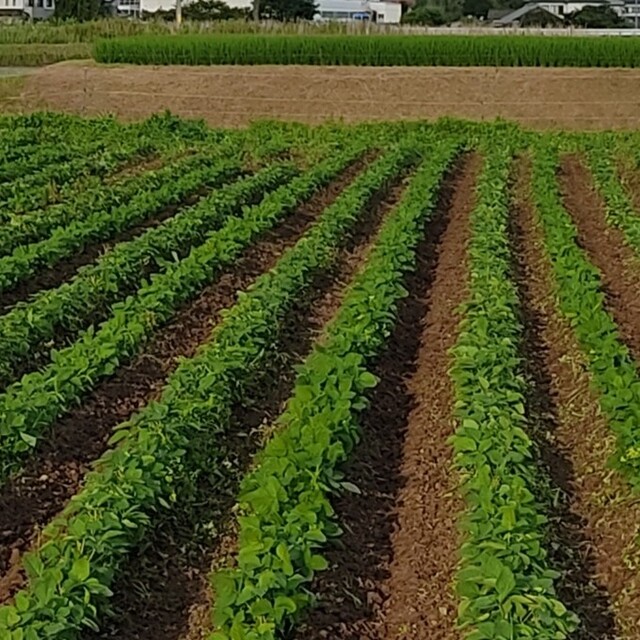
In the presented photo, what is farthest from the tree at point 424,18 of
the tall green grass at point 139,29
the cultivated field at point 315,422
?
the cultivated field at point 315,422

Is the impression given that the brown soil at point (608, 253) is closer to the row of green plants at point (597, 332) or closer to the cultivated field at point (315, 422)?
the cultivated field at point (315, 422)

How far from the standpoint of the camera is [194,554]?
5.70 m

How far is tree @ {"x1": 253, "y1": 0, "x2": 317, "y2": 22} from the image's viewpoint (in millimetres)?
61719

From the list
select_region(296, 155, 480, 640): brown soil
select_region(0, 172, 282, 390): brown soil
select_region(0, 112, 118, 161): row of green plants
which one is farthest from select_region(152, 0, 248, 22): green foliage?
select_region(296, 155, 480, 640): brown soil

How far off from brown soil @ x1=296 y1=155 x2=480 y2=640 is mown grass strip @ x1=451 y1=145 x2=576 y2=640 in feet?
0.60

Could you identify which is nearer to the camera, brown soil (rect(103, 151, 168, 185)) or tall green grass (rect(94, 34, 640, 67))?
brown soil (rect(103, 151, 168, 185))

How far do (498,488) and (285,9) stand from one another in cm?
5940

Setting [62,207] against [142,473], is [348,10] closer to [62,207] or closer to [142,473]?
[62,207]

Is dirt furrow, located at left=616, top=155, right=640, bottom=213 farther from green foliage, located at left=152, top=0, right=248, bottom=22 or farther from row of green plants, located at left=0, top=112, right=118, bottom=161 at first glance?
green foliage, located at left=152, top=0, right=248, bottom=22

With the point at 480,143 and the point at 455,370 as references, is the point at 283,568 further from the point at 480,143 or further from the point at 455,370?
the point at 480,143

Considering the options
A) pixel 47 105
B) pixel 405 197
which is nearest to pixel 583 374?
pixel 405 197

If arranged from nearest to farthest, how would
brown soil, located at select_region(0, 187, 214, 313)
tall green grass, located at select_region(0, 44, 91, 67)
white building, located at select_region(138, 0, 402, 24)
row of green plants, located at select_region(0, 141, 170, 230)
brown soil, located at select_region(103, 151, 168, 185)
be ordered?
1. brown soil, located at select_region(0, 187, 214, 313)
2. row of green plants, located at select_region(0, 141, 170, 230)
3. brown soil, located at select_region(103, 151, 168, 185)
4. tall green grass, located at select_region(0, 44, 91, 67)
5. white building, located at select_region(138, 0, 402, 24)

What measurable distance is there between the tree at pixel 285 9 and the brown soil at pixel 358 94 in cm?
3444

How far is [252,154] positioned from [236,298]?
9358mm
